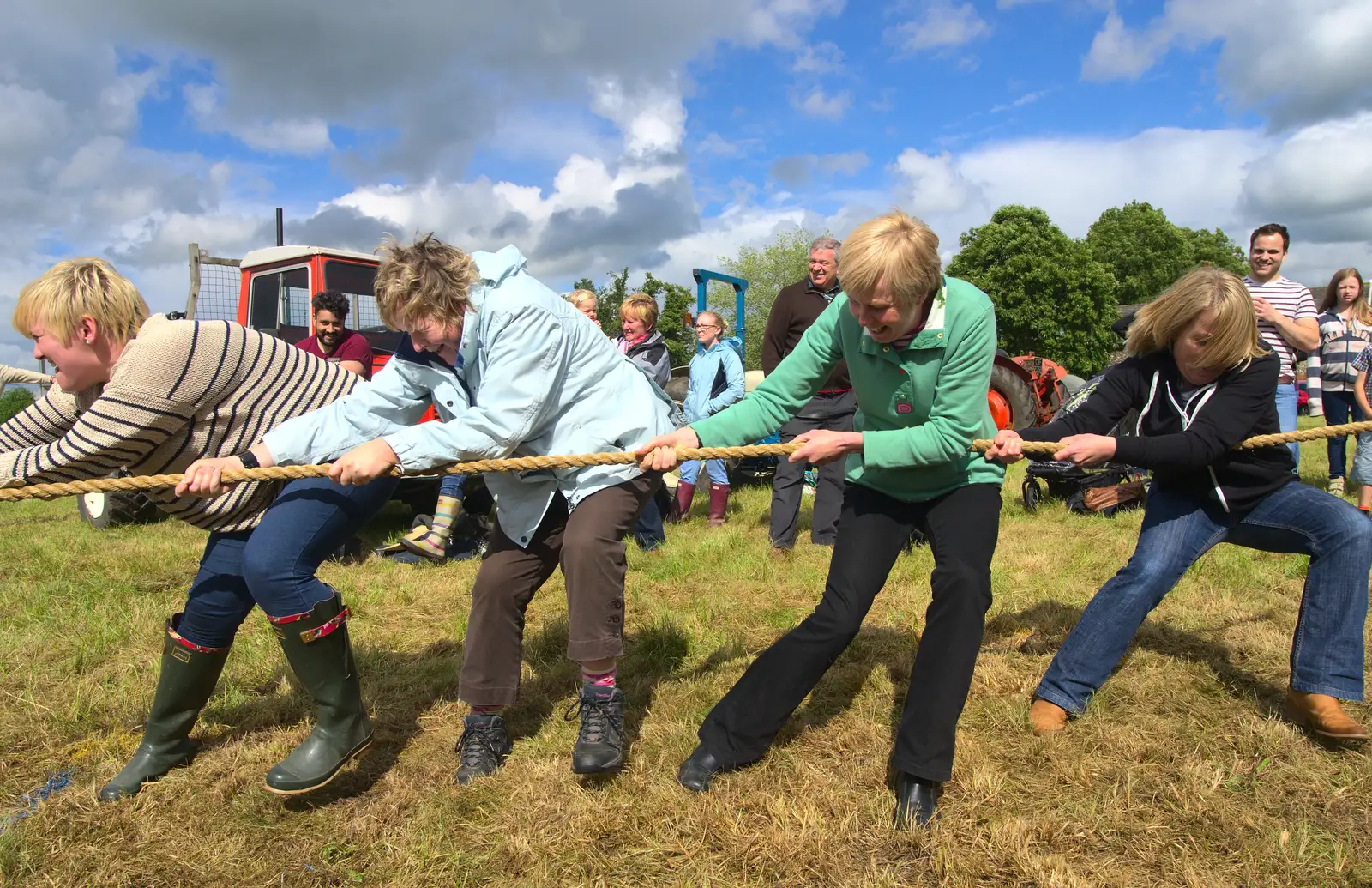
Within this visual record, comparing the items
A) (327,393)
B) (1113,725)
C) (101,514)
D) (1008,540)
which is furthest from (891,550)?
(101,514)

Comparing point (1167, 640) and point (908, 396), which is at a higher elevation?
point (908, 396)

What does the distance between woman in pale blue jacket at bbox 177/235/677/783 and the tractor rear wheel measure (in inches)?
326

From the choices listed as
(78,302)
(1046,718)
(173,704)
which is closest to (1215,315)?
(1046,718)

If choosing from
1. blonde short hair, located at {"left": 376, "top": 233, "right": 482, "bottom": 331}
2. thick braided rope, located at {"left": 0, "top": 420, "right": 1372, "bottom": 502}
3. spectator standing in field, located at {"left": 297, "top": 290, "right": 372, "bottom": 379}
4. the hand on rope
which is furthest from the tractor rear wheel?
blonde short hair, located at {"left": 376, "top": 233, "right": 482, "bottom": 331}

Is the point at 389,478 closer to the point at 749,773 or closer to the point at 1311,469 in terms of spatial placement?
the point at 749,773

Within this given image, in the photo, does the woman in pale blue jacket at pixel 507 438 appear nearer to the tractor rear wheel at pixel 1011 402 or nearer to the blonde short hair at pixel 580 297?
the blonde short hair at pixel 580 297

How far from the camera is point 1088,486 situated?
22.6 ft

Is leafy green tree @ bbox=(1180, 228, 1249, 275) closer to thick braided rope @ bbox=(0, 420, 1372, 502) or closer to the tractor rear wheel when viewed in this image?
the tractor rear wheel

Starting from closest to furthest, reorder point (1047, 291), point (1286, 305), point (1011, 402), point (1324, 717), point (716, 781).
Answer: point (716, 781)
point (1324, 717)
point (1286, 305)
point (1011, 402)
point (1047, 291)

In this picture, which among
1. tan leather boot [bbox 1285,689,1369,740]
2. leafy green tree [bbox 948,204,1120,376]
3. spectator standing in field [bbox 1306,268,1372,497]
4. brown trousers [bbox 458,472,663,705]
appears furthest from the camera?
leafy green tree [bbox 948,204,1120,376]

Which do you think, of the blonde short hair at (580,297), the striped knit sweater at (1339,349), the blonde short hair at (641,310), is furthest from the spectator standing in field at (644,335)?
the striped knit sweater at (1339,349)

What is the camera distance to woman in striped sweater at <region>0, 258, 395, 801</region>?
99.9 inches

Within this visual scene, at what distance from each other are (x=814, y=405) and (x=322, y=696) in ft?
12.1

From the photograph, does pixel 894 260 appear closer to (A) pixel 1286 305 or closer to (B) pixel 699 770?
(B) pixel 699 770
